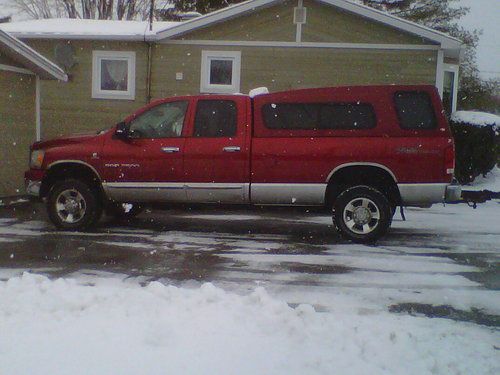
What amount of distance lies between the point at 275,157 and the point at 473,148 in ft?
30.5

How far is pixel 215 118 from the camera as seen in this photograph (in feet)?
27.7

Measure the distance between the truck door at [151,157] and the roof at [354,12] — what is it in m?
7.05

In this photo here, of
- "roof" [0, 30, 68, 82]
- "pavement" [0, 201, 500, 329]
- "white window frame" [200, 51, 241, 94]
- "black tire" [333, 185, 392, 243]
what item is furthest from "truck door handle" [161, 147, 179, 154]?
"white window frame" [200, 51, 241, 94]

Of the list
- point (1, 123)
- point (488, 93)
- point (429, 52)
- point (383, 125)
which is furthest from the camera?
point (488, 93)

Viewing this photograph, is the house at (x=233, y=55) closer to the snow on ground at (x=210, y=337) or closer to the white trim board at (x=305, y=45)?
the white trim board at (x=305, y=45)


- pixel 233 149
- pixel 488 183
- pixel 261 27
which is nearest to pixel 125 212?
pixel 233 149

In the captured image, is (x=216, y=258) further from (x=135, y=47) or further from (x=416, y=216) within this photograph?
(x=135, y=47)

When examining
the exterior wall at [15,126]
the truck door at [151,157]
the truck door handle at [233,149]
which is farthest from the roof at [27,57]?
the truck door handle at [233,149]

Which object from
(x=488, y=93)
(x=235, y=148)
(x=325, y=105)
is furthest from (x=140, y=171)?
(x=488, y=93)

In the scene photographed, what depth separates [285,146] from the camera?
811 centimetres

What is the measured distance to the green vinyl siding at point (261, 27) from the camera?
15023 millimetres

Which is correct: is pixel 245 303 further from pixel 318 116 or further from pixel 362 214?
pixel 318 116

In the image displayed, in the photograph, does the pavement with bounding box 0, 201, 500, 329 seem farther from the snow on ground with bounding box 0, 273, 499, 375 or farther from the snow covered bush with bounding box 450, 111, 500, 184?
the snow covered bush with bounding box 450, 111, 500, 184

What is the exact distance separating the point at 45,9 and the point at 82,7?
3.07 meters
